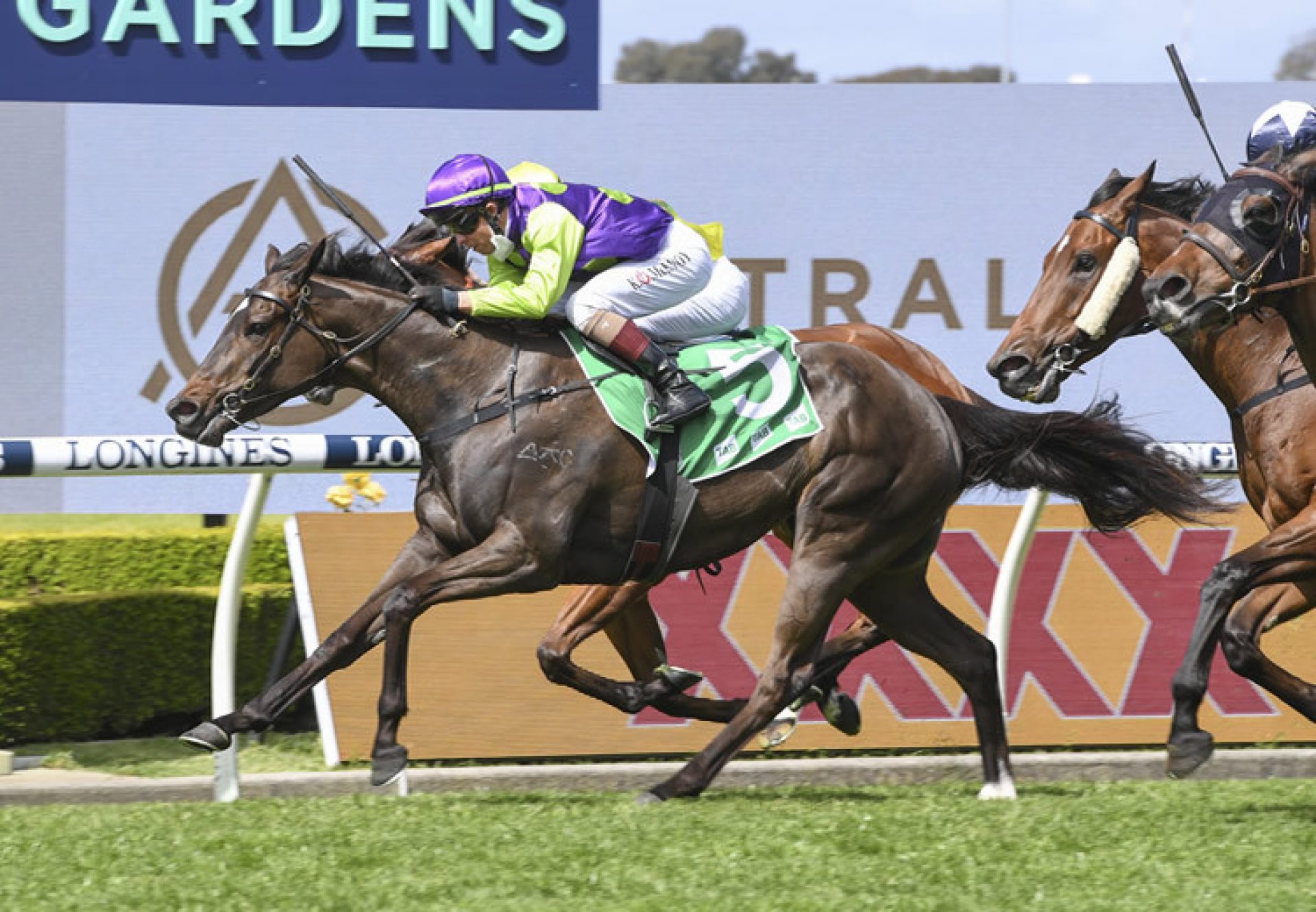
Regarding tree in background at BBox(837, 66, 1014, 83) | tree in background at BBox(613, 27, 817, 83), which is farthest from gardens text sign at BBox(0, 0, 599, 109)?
tree in background at BBox(613, 27, 817, 83)

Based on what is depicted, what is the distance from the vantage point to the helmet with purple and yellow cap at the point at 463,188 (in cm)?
521

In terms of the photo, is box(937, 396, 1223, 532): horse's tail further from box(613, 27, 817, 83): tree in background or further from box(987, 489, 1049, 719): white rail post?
box(613, 27, 817, 83): tree in background

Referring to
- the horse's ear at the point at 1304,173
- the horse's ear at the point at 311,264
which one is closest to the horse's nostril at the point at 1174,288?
the horse's ear at the point at 1304,173

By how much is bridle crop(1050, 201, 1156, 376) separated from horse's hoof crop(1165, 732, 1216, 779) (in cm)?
119

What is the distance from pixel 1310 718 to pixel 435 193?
8.94 feet

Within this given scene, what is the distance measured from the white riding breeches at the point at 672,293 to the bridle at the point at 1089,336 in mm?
905

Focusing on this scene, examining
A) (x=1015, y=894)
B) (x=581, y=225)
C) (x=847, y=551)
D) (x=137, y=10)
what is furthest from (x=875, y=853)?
(x=137, y=10)

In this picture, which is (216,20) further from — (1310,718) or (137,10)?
(1310,718)

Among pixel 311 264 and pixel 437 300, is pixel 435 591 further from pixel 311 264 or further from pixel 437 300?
pixel 311 264

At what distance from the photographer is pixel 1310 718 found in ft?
17.5

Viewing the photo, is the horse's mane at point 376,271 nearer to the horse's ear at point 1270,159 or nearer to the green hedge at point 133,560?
the horse's ear at point 1270,159

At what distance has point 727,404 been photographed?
531 centimetres

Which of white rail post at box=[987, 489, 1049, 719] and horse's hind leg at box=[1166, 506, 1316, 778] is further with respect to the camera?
white rail post at box=[987, 489, 1049, 719]

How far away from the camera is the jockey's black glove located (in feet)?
17.1
